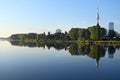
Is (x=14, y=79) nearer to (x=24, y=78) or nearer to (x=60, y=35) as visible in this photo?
(x=24, y=78)

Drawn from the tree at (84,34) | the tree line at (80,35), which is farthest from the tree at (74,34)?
the tree at (84,34)

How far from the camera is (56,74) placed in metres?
23.9

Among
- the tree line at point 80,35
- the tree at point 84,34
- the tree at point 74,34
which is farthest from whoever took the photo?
the tree at point 74,34

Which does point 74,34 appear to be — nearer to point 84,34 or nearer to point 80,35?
→ point 80,35

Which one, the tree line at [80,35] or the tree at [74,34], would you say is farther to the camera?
the tree at [74,34]

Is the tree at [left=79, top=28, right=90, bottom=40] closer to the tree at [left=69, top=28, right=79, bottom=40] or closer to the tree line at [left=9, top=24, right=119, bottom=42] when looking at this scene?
the tree line at [left=9, top=24, right=119, bottom=42]

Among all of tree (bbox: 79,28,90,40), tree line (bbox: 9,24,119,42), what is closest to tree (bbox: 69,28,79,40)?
tree line (bbox: 9,24,119,42)

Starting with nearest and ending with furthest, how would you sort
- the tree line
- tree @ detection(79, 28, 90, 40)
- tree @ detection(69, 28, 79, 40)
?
the tree line → tree @ detection(79, 28, 90, 40) → tree @ detection(69, 28, 79, 40)

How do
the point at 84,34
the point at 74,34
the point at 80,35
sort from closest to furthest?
the point at 84,34, the point at 80,35, the point at 74,34

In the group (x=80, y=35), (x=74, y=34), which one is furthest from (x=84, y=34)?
(x=74, y=34)

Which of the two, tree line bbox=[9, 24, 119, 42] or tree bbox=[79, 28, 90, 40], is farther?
tree bbox=[79, 28, 90, 40]

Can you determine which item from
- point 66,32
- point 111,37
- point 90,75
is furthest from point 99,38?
point 90,75

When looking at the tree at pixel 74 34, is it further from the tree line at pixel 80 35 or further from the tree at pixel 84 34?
the tree at pixel 84 34

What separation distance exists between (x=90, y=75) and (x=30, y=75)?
5524mm
